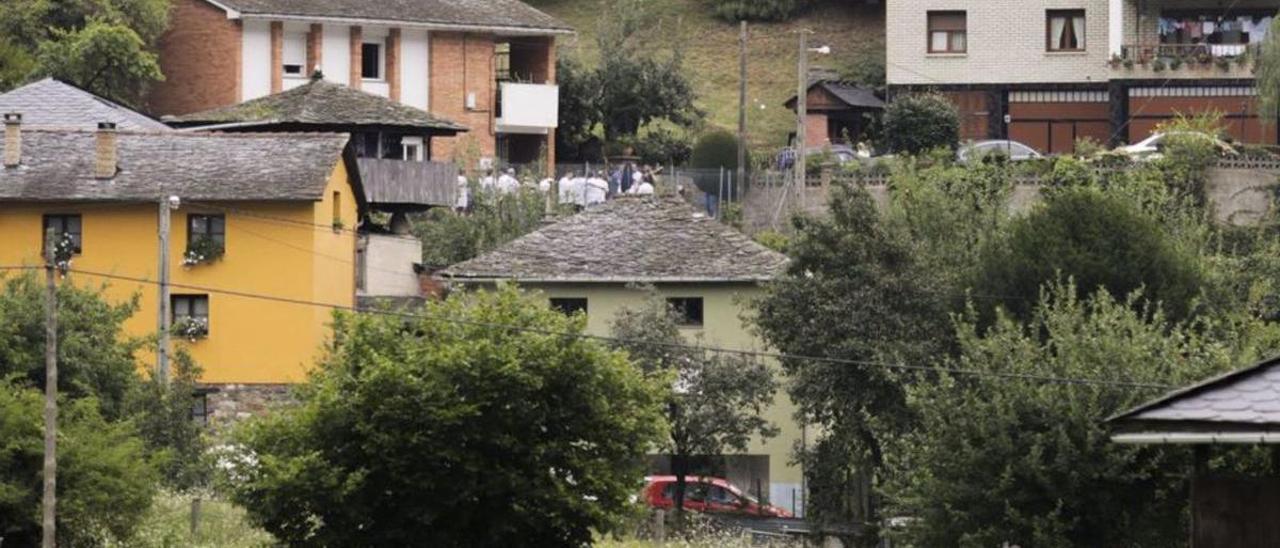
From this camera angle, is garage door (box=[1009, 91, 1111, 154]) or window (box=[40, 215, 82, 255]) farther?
garage door (box=[1009, 91, 1111, 154])

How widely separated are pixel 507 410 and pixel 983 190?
30.1 m

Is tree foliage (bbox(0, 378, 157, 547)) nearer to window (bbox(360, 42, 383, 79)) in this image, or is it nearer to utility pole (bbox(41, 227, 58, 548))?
utility pole (bbox(41, 227, 58, 548))

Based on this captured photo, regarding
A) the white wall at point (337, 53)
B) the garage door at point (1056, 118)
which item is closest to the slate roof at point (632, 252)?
the white wall at point (337, 53)

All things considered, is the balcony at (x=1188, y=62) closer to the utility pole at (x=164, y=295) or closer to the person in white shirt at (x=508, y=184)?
the person in white shirt at (x=508, y=184)

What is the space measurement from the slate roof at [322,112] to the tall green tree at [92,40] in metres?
5.65

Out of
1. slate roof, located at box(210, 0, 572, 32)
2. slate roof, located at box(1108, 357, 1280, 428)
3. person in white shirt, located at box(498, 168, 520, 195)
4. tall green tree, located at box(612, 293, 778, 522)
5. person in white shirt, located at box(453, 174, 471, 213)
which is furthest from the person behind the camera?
slate roof, located at box(210, 0, 572, 32)

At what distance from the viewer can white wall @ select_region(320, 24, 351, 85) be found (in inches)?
3474

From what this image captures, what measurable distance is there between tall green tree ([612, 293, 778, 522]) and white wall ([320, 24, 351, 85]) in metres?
28.9

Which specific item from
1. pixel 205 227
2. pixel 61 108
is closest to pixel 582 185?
pixel 61 108

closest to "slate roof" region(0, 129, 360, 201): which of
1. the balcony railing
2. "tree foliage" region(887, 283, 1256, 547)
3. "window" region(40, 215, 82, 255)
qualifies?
"window" region(40, 215, 82, 255)

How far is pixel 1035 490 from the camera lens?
41.9 metres

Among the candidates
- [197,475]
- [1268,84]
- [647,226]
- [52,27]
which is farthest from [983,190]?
[52,27]

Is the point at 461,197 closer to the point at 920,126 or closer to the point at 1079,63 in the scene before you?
the point at 920,126

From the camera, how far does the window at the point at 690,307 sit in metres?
65.8
